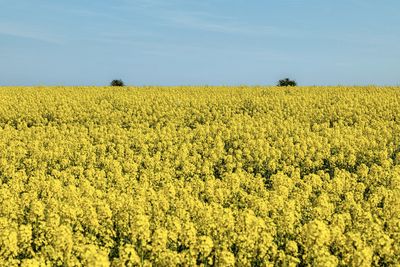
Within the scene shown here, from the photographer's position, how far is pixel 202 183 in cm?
1539

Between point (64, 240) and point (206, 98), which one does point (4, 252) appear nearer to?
point (64, 240)

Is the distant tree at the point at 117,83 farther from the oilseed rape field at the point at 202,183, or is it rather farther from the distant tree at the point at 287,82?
the oilseed rape field at the point at 202,183

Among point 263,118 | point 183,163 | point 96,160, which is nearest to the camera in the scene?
point 183,163

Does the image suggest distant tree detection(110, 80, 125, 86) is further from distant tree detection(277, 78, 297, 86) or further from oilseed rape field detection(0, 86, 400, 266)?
oilseed rape field detection(0, 86, 400, 266)

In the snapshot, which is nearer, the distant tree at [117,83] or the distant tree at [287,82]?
the distant tree at [287,82]

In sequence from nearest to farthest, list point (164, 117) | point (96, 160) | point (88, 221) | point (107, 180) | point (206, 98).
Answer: point (88, 221), point (107, 180), point (96, 160), point (164, 117), point (206, 98)

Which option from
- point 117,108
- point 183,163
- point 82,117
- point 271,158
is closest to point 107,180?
point 183,163

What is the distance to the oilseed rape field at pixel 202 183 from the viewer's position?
32.7 feet

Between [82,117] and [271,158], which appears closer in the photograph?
[271,158]

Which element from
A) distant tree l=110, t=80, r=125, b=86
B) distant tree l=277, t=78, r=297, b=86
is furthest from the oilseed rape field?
distant tree l=110, t=80, r=125, b=86

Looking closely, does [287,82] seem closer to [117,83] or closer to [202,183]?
[117,83]

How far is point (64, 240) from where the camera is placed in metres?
9.78

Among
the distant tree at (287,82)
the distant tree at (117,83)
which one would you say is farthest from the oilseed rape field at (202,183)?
the distant tree at (117,83)

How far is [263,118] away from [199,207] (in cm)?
1896
